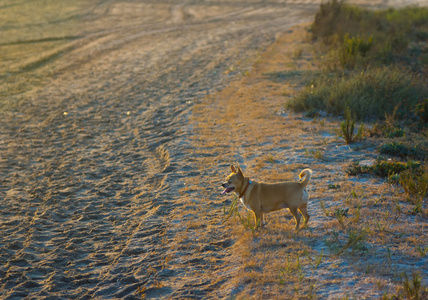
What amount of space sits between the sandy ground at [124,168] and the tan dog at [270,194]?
0.63 m

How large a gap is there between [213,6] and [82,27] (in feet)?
43.6

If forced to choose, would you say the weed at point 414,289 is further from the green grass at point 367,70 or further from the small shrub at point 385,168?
the green grass at point 367,70

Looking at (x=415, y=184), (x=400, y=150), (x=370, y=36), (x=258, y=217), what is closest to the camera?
(x=258, y=217)

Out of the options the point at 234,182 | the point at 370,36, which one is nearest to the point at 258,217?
the point at 234,182

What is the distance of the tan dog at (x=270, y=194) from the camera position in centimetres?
630

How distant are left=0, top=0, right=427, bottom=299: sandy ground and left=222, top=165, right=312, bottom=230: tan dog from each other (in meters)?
0.63

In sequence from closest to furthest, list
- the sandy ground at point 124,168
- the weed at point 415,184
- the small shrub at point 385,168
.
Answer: the sandy ground at point 124,168, the weed at point 415,184, the small shrub at point 385,168

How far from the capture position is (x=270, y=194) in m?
6.42

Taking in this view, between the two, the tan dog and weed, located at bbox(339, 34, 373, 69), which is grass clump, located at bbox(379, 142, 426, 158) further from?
weed, located at bbox(339, 34, 373, 69)

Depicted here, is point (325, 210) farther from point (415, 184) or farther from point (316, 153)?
point (316, 153)

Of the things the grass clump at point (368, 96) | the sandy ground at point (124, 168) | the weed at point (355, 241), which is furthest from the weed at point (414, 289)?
the grass clump at point (368, 96)

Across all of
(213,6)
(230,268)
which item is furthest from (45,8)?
(230,268)

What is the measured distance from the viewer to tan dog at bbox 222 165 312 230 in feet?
20.7

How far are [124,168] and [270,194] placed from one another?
410 centimetres
